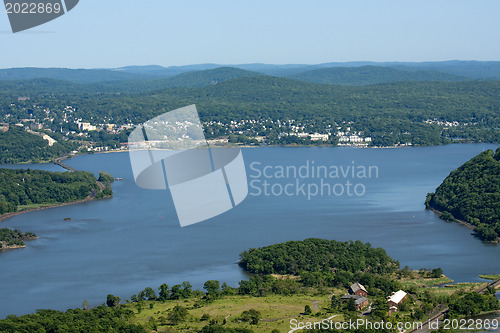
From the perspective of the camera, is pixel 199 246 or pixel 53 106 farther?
pixel 53 106

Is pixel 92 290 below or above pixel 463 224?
above

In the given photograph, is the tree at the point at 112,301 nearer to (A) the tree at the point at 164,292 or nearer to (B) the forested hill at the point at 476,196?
(A) the tree at the point at 164,292

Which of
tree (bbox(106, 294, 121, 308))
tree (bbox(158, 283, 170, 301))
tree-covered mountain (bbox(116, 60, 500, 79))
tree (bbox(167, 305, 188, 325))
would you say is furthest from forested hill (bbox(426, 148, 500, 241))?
tree-covered mountain (bbox(116, 60, 500, 79))

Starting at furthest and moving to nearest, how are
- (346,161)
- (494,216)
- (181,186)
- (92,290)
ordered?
(346,161)
(181,186)
(494,216)
(92,290)

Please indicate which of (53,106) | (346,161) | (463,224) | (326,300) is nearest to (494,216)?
(463,224)

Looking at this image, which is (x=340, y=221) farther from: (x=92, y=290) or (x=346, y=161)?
(x=346, y=161)

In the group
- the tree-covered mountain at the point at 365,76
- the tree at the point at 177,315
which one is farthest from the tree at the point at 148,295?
the tree-covered mountain at the point at 365,76
